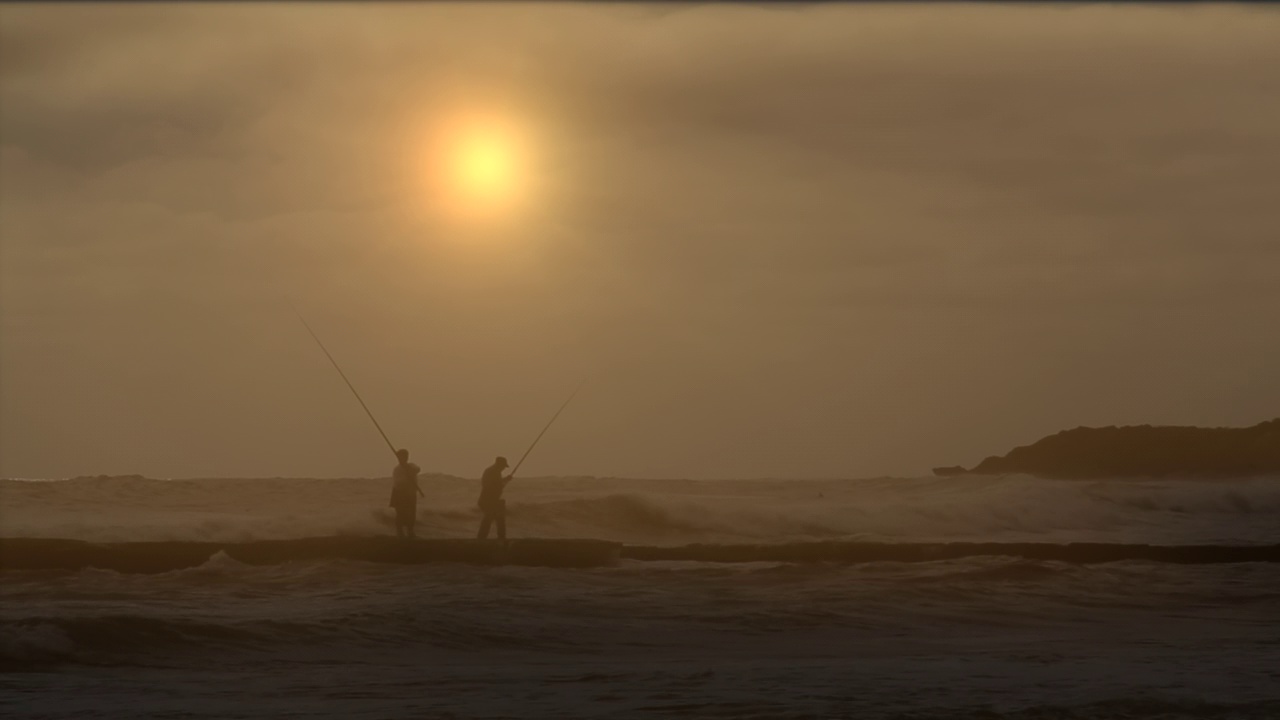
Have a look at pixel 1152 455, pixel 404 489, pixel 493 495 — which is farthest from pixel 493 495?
pixel 1152 455

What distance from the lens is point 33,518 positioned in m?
30.1

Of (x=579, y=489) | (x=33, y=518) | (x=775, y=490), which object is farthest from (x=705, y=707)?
(x=775, y=490)

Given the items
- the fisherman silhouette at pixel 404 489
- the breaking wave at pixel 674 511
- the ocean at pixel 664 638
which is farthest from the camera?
the breaking wave at pixel 674 511

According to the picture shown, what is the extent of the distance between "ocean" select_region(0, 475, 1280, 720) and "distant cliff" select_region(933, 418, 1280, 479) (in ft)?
125

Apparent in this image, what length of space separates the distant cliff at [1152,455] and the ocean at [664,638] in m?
38.0

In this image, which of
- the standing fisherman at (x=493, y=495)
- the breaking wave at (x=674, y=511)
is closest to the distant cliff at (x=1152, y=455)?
the breaking wave at (x=674, y=511)

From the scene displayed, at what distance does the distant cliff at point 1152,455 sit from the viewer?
5512 centimetres

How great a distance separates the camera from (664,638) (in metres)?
12.2

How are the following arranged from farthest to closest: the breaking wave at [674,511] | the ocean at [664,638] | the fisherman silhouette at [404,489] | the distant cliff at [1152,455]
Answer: the distant cliff at [1152,455], the breaking wave at [674,511], the fisherman silhouette at [404,489], the ocean at [664,638]

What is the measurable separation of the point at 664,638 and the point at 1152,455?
51353 millimetres

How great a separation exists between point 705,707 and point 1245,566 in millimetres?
12280

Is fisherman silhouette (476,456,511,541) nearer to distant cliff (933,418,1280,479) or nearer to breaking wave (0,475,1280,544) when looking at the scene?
breaking wave (0,475,1280,544)

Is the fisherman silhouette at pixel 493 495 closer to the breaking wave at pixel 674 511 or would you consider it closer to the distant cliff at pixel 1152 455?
the breaking wave at pixel 674 511

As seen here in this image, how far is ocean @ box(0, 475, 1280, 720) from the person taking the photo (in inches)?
354
